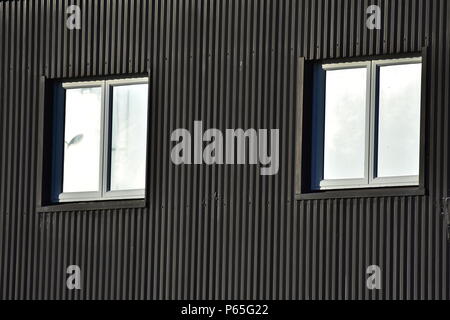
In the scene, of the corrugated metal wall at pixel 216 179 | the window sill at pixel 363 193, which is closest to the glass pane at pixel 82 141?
the corrugated metal wall at pixel 216 179

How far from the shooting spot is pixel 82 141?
72.2 feet

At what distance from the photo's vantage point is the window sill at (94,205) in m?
21.3

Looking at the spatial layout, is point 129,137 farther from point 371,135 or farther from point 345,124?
point 371,135

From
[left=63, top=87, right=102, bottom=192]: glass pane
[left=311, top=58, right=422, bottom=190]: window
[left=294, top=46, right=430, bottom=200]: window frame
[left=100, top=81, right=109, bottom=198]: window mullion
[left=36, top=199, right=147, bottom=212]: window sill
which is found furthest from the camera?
[left=63, top=87, right=102, bottom=192]: glass pane

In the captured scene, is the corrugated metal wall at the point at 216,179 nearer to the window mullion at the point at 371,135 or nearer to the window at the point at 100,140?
the window at the point at 100,140

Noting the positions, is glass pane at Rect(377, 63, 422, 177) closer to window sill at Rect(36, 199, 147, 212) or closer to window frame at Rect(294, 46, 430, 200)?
window frame at Rect(294, 46, 430, 200)

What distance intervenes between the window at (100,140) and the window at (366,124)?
263cm

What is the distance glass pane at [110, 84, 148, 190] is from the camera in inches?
845

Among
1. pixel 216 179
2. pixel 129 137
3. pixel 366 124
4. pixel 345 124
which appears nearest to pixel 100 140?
pixel 129 137

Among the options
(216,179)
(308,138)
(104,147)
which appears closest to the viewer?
(308,138)

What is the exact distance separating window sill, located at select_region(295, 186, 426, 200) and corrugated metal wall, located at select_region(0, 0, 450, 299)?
8 cm

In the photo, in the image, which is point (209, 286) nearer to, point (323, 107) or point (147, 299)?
point (147, 299)

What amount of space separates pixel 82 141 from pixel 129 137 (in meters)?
0.80

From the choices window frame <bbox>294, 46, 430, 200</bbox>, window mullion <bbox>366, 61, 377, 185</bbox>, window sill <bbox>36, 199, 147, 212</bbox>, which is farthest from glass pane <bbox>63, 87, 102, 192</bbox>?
window mullion <bbox>366, 61, 377, 185</bbox>
